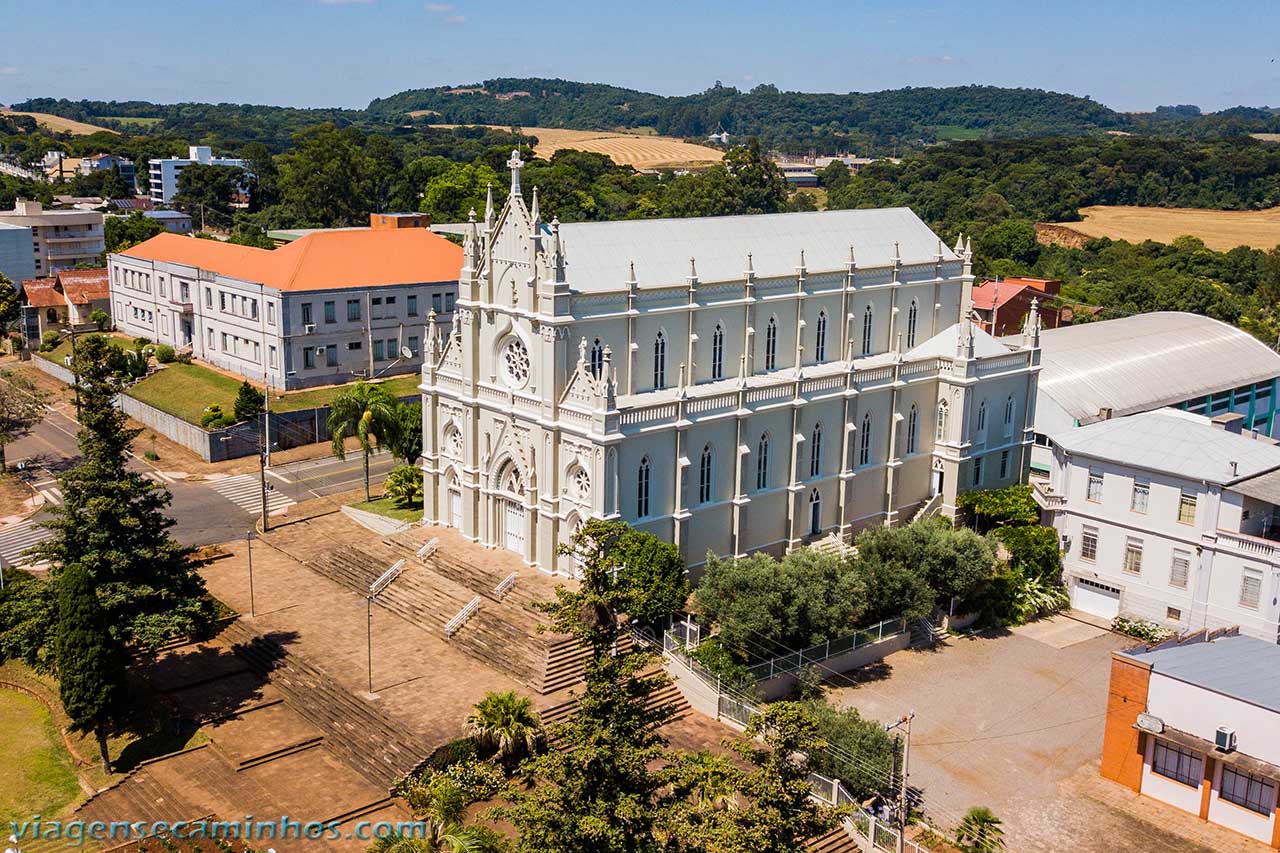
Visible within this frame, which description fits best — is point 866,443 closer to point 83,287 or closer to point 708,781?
point 708,781

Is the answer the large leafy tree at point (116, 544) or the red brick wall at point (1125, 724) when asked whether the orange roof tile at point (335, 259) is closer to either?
the large leafy tree at point (116, 544)

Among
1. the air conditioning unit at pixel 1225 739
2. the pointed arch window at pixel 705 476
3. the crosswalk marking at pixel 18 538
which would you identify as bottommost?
the crosswalk marking at pixel 18 538

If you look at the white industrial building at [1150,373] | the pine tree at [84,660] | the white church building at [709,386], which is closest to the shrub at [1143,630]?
the white church building at [709,386]

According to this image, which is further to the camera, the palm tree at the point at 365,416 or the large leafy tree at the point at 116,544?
the palm tree at the point at 365,416

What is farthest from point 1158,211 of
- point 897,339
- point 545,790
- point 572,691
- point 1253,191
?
point 545,790

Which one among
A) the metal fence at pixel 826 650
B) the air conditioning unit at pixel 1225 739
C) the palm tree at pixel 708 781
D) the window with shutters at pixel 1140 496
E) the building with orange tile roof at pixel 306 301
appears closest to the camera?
the palm tree at pixel 708 781

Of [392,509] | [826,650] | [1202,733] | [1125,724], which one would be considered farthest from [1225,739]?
[392,509]

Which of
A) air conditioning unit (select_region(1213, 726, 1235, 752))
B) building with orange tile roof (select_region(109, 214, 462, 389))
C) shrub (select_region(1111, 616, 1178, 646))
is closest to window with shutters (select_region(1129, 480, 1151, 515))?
shrub (select_region(1111, 616, 1178, 646))

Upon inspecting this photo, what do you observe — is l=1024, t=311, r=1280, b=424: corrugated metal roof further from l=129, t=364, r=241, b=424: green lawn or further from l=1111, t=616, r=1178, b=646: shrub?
l=129, t=364, r=241, b=424: green lawn

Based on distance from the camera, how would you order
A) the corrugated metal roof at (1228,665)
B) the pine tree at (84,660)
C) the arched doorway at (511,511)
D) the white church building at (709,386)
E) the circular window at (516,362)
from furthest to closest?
1. the arched doorway at (511,511)
2. the circular window at (516,362)
3. the white church building at (709,386)
4. the corrugated metal roof at (1228,665)
5. the pine tree at (84,660)
